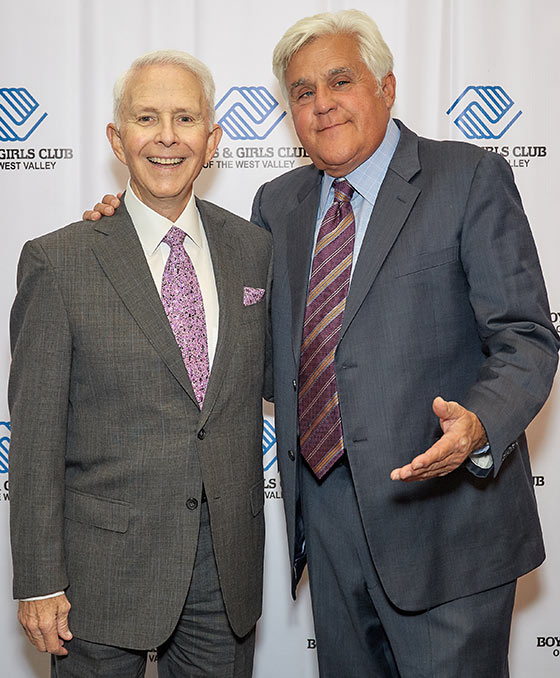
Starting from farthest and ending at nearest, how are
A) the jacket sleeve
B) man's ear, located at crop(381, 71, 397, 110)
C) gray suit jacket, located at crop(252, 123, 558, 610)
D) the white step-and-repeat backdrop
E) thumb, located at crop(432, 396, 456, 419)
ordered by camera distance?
the white step-and-repeat backdrop → man's ear, located at crop(381, 71, 397, 110) → gray suit jacket, located at crop(252, 123, 558, 610) → the jacket sleeve → thumb, located at crop(432, 396, 456, 419)

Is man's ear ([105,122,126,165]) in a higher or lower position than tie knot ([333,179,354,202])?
higher

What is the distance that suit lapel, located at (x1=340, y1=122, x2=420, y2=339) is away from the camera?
1.83 m

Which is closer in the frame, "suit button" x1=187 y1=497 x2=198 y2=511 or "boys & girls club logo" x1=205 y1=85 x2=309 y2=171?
"suit button" x1=187 y1=497 x2=198 y2=511

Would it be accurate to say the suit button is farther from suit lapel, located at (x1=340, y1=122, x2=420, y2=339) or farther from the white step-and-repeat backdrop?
the white step-and-repeat backdrop

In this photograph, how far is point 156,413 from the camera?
174 centimetres

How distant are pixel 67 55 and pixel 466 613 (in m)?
2.27

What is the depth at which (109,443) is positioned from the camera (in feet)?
5.71

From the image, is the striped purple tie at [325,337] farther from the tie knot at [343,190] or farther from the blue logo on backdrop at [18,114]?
the blue logo on backdrop at [18,114]

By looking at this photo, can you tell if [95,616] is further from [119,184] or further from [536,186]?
[536,186]

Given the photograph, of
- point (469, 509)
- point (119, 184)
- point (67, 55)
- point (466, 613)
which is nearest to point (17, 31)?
point (67, 55)

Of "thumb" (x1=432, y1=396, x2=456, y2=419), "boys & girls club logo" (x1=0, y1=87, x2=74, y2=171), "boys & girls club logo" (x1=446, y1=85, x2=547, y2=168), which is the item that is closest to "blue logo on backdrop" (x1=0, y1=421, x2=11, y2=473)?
"boys & girls club logo" (x1=0, y1=87, x2=74, y2=171)

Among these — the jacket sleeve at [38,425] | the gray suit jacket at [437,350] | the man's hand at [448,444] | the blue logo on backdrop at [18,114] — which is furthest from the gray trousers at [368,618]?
the blue logo on backdrop at [18,114]

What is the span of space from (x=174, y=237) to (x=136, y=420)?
1.49 ft

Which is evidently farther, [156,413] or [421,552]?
[421,552]
